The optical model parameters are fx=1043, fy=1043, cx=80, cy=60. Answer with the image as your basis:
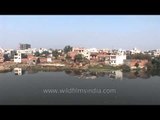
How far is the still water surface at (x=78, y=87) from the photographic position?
44.1 feet

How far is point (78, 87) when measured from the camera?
1346 centimetres

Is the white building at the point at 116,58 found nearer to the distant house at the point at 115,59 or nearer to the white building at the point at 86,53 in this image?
the distant house at the point at 115,59

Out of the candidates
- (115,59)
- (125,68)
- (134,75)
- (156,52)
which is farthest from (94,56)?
(156,52)

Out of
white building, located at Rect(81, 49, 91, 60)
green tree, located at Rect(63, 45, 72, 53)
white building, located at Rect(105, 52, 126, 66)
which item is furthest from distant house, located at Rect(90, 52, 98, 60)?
green tree, located at Rect(63, 45, 72, 53)

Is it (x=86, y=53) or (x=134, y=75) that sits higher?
(x=86, y=53)

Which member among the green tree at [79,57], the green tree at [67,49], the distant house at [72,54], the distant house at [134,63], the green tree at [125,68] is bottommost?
the green tree at [125,68]

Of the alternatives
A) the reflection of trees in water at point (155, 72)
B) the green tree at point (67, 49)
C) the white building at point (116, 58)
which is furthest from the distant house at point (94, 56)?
the reflection of trees in water at point (155, 72)

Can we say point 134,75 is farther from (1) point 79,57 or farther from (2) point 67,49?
(2) point 67,49

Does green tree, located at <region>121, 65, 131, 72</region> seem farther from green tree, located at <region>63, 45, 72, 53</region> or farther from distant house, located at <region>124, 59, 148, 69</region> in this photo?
green tree, located at <region>63, 45, 72, 53</region>

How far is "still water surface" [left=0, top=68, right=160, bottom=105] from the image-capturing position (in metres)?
13.4

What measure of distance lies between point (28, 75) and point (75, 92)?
648 millimetres
